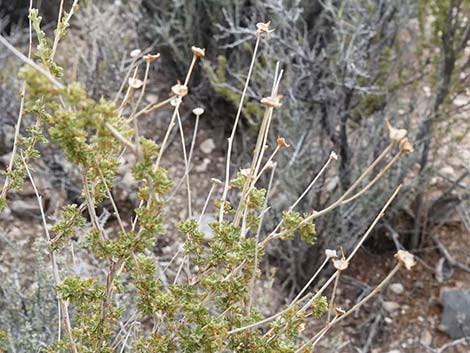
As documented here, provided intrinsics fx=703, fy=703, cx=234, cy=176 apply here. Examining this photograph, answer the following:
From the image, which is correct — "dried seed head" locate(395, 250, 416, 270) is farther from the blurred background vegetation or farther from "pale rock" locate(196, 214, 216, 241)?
"pale rock" locate(196, 214, 216, 241)

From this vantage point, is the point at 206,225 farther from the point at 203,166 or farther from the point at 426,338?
the point at 426,338

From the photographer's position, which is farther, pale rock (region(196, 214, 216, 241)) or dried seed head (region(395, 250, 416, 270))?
pale rock (region(196, 214, 216, 241))

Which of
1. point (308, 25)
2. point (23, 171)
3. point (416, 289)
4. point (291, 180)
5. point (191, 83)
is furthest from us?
point (191, 83)

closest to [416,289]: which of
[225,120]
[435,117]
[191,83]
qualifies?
[435,117]

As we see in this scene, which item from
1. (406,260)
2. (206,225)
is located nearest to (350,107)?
(206,225)

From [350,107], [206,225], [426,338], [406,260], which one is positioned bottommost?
[426,338]

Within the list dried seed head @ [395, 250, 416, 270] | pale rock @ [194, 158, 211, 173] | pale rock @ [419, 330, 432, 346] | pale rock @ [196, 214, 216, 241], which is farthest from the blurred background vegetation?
dried seed head @ [395, 250, 416, 270]

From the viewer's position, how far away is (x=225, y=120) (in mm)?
3129

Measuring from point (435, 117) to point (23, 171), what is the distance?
178cm

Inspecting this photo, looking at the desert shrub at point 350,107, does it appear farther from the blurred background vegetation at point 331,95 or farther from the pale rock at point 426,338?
the pale rock at point 426,338

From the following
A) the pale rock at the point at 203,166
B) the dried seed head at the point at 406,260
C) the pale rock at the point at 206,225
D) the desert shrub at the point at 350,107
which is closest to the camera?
the dried seed head at the point at 406,260

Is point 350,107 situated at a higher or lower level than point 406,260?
lower

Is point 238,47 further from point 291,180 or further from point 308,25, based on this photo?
point 291,180

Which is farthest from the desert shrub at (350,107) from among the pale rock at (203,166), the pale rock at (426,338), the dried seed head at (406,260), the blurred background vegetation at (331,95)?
the dried seed head at (406,260)
